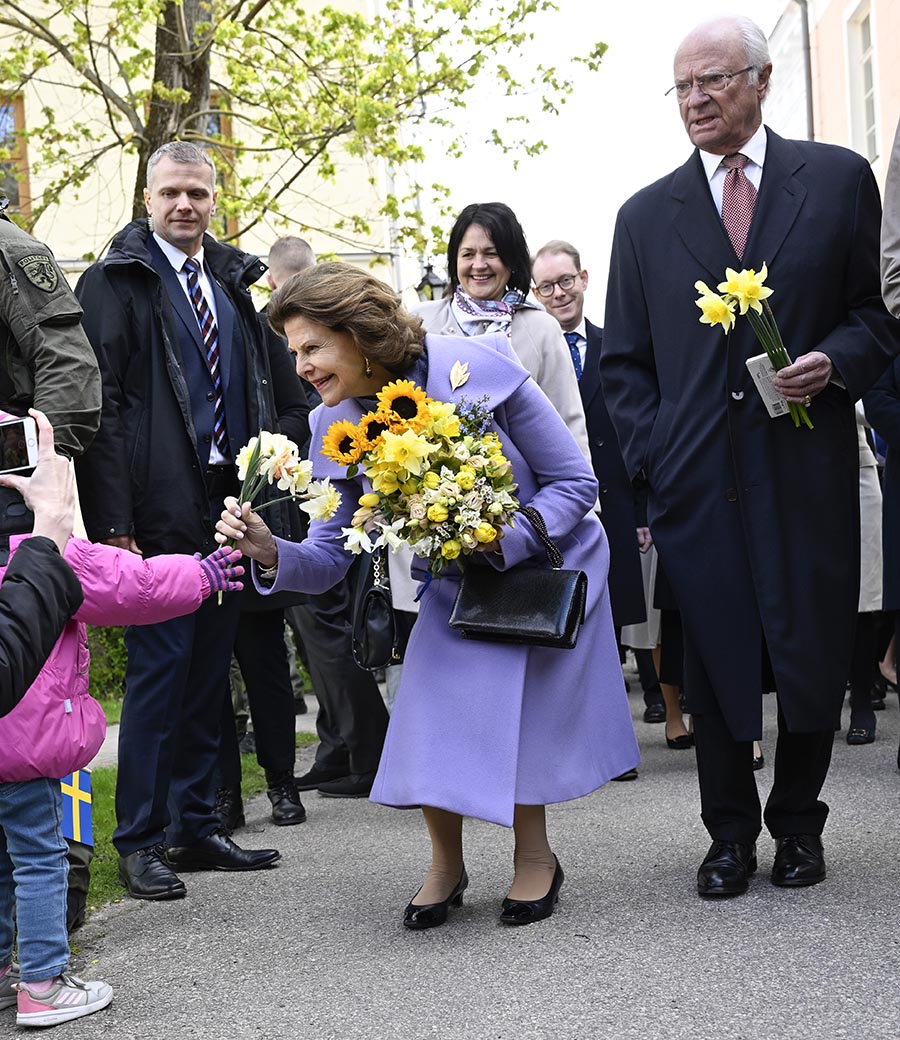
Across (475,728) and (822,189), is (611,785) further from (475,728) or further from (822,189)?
(822,189)

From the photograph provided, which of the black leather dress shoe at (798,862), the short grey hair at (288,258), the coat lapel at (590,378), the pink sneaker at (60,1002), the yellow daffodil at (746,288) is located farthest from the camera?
the coat lapel at (590,378)

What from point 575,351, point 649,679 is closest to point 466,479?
point 575,351

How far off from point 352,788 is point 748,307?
12.1 ft

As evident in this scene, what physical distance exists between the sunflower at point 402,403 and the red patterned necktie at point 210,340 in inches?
58.6

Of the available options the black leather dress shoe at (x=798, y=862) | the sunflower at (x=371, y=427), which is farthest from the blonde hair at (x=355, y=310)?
the black leather dress shoe at (x=798, y=862)

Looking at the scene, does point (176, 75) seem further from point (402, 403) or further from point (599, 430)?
point (402, 403)

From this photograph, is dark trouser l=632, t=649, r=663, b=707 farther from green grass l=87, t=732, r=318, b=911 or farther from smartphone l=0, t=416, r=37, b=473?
smartphone l=0, t=416, r=37, b=473

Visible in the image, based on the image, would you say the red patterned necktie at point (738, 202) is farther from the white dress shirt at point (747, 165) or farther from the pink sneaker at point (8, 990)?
the pink sneaker at point (8, 990)

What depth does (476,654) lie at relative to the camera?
15.3 feet

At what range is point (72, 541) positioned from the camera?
4.25 metres

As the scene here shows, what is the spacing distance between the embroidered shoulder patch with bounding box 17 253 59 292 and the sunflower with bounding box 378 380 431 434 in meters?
1.29

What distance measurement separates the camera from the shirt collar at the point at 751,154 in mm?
4941

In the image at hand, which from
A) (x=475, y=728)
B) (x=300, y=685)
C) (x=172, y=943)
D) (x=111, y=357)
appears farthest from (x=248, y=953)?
(x=300, y=685)

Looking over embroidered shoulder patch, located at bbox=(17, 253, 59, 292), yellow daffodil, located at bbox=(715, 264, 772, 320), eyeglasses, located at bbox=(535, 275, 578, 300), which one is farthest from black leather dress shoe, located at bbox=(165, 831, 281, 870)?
eyeglasses, located at bbox=(535, 275, 578, 300)
